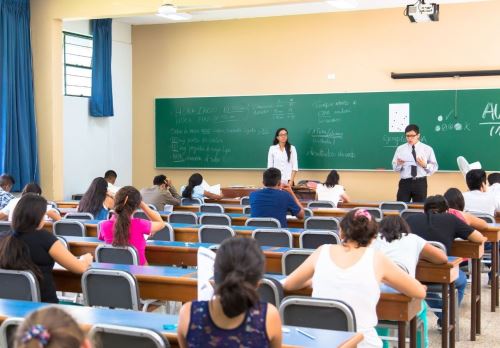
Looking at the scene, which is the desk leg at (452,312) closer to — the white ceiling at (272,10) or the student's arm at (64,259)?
the student's arm at (64,259)

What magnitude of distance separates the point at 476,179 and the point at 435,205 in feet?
6.89

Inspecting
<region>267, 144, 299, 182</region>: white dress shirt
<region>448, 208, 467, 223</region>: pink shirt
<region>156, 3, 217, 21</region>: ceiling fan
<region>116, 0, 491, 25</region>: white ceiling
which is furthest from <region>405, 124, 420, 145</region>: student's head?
<region>448, 208, 467, 223</region>: pink shirt

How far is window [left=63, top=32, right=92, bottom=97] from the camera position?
470 inches

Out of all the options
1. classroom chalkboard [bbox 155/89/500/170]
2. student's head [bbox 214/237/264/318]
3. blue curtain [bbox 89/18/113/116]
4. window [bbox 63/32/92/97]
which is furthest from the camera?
blue curtain [bbox 89/18/113/116]

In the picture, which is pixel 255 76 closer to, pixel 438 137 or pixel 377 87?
pixel 377 87

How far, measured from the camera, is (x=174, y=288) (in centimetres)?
407

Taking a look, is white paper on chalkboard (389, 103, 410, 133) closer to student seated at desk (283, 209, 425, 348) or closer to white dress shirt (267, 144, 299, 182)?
white dress shirt (267, 144, 299, 182)

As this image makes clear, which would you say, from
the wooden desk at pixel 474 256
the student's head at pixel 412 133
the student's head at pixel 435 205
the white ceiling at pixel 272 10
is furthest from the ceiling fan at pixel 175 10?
the wooden desk at pixel 474 256

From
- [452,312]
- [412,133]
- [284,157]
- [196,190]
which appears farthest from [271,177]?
[284,157]

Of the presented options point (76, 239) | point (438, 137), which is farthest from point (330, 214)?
point (438, 137)

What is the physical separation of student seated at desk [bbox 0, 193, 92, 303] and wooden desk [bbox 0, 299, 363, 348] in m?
0.52

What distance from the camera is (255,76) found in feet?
41.5

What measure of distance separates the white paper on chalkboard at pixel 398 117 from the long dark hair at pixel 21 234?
8.33 meters

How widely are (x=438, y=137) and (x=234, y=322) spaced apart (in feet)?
31.0
